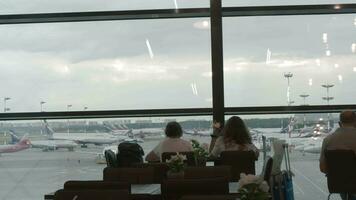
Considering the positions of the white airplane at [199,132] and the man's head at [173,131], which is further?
the white airplane at [199,132]

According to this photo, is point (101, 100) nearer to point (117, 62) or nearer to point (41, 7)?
point (117, 62)

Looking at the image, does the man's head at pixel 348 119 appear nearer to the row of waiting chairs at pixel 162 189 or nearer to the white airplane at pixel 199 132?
the white airplane at pixel 199 132

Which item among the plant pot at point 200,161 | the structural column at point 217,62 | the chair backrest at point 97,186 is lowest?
the chair backrest at point 97,186

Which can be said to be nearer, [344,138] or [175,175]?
[175,175]

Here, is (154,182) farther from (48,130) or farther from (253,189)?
(48,130)

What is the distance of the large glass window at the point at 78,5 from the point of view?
7797 millimetres

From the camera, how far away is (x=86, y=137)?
798 centimetres

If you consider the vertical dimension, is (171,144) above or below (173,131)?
below

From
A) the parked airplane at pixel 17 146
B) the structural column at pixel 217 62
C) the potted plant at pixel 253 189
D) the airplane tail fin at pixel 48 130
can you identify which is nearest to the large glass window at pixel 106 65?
the structural column at pixel 217 62

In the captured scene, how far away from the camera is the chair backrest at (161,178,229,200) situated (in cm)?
339

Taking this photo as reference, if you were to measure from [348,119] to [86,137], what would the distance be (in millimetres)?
3799

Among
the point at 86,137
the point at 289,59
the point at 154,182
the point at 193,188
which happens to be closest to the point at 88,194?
the point at 193,188

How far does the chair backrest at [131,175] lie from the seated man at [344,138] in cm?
194

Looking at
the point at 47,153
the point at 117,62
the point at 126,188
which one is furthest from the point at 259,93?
the point at 126,188
